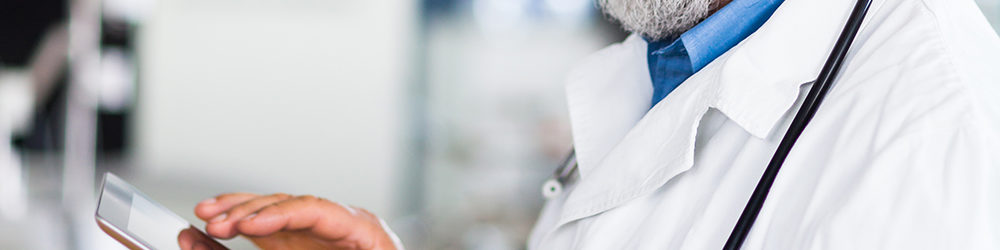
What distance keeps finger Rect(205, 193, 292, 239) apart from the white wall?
7.69 ft

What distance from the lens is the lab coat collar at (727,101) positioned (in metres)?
0.56

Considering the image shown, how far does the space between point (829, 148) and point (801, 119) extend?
3cm

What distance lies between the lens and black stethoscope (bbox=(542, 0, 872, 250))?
1.64ft

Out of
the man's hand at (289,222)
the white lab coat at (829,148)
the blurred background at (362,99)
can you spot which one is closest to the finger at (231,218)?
the man's hand at (289,222)

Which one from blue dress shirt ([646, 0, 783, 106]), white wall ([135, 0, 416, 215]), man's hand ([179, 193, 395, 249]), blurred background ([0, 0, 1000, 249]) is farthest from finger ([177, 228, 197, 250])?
white wall ([135, 0, 416, 215])

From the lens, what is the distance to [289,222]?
23.9 inches

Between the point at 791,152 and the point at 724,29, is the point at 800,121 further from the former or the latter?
the point at 724,29

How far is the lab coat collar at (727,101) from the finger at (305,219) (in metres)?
0.22

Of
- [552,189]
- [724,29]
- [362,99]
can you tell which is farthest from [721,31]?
[362,99]

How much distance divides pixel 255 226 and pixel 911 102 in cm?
49

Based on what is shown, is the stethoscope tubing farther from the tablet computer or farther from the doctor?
the tablet computer

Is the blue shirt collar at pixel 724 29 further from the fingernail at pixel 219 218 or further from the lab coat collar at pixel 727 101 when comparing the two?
the fingernail at pixel 219 218

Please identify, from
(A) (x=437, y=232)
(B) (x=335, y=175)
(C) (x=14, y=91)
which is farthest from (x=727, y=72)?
(C) (x=14, y=91)

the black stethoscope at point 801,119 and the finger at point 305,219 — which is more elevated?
the black stethoscope at point 801,119
